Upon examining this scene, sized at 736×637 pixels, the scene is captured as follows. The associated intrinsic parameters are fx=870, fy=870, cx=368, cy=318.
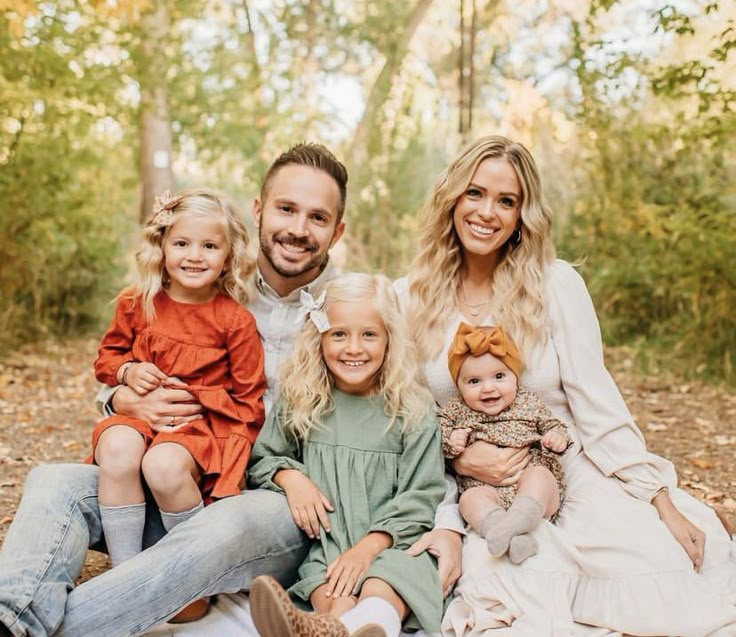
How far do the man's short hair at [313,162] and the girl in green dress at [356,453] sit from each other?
441mm

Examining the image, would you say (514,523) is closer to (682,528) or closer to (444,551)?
(444,551)

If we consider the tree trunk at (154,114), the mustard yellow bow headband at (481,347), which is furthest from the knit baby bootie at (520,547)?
the tree trunk at (154,114)

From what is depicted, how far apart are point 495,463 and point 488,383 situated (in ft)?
0.83

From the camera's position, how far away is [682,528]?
8.54 ft

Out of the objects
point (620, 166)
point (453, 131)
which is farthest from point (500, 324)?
point (453, 131)

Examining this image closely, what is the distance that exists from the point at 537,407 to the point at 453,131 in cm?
766

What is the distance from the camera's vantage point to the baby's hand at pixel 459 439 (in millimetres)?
2762

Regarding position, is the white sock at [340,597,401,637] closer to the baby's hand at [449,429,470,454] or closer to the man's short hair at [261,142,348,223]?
the baby's hand at [449,429,470,454]

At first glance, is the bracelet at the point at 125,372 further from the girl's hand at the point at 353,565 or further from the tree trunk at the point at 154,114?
the tree trunk at the point at 154,114

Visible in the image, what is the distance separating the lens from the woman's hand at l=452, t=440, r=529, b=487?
2.71 m

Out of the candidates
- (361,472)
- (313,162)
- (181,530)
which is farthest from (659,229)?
(181,530)

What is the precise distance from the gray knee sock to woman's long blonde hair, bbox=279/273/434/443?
42 cm

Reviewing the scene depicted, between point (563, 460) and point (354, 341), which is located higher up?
point (354, 341)

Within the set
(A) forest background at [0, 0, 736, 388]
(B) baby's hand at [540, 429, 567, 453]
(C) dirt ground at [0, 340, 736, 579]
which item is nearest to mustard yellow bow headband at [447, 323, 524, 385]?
(B) baby's hand at [540, 429, 567, 453]
